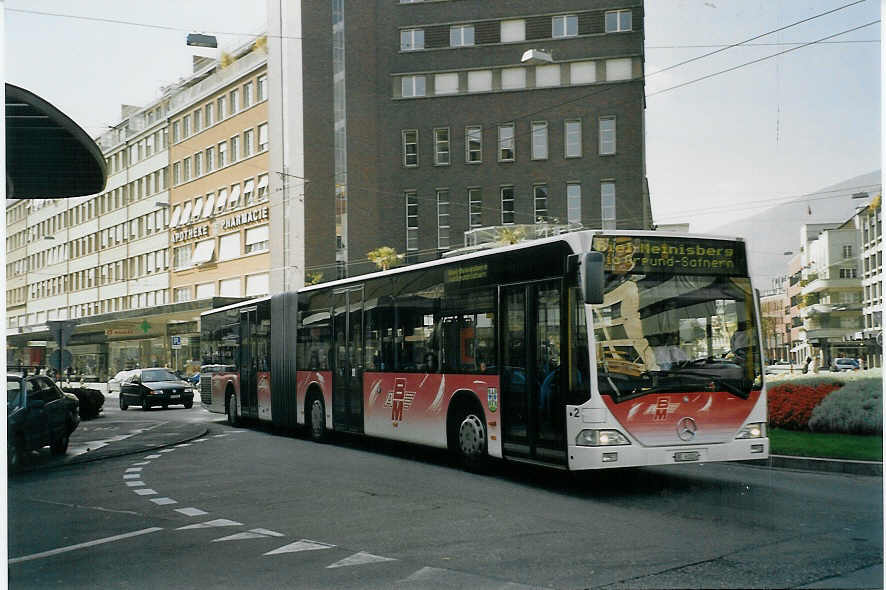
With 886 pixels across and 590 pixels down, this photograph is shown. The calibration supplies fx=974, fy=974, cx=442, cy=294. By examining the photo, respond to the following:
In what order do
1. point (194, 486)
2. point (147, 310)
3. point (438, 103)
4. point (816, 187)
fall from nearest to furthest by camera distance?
1. point (816, 187)
2. point (194, 486)
3. point (147, 310)
4. point (438, 103)

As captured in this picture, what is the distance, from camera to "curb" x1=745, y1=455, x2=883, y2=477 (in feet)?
40.4

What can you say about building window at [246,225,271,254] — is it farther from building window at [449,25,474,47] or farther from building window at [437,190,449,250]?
building window at [449,25,474,47]

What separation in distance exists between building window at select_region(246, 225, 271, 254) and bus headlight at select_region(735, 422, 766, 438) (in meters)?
10.7

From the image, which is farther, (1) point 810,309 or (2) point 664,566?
(1) point 810,309

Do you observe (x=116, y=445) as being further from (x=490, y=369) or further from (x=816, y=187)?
(x=816, y=187)

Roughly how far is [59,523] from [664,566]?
19.1ft

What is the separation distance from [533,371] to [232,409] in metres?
13.7

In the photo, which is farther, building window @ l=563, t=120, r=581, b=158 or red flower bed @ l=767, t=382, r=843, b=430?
building window @ l=563, t=120, r=581, b=158

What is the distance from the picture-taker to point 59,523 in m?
9.40

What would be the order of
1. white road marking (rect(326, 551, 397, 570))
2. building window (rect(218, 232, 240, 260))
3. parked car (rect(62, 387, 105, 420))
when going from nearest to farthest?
white road marking (rect(326, 551, 397, 570)) < parked car (rect(62, 387, 105, 420)) < building window (rect(218, 232, 240, 260))

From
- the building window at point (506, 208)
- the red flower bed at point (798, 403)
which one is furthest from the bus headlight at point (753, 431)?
the building window at point (506, 208)

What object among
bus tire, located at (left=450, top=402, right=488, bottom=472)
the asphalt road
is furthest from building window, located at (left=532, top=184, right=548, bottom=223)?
the asphalt road

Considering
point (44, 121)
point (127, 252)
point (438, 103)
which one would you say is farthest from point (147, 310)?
point (438, 103)

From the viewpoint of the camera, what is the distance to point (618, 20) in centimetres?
1584
